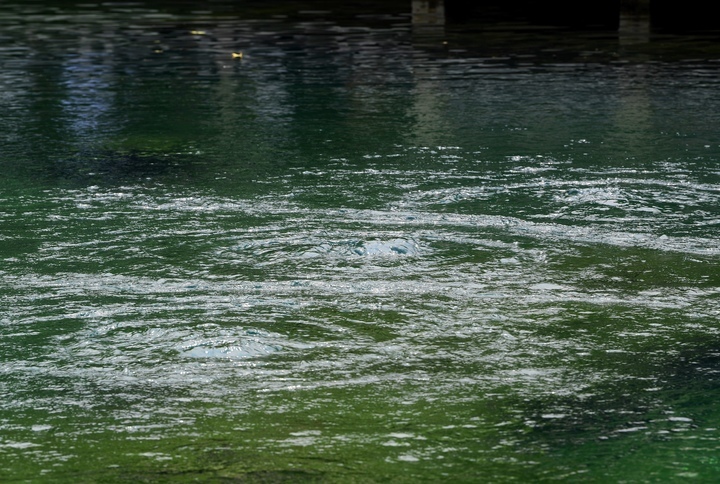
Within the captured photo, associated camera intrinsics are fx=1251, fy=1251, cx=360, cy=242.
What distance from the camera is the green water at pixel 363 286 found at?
3670 millimetres

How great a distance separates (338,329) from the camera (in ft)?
15.5

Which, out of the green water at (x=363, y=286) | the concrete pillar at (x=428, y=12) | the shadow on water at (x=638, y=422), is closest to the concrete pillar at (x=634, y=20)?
the concrete pillar at (x=428, y=12)

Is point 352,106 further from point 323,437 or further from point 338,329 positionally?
point 323,437

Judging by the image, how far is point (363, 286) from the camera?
17.3ft

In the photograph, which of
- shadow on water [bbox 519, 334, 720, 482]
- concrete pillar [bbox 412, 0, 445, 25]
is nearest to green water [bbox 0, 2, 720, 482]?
shadow on water [bbox 519, 334, 720, 482]

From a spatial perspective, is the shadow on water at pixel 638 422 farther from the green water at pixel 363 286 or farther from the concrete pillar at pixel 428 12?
the concrete pillar at pixel 428 12

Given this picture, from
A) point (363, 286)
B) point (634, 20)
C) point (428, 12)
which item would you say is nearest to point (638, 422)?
point (363, 286)

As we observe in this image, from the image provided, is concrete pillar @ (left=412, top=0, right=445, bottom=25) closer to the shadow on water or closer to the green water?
the green water

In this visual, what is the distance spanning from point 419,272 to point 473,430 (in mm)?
1795

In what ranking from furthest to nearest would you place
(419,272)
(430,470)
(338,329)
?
(419,272)
(338,329)
(430,470)

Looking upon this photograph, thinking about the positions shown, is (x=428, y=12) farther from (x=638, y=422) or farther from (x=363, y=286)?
(x=638, y=422)

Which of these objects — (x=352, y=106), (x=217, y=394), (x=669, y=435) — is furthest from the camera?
(x=352, y=106)

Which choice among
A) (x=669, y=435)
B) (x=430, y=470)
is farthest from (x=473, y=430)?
(x=669, y=435)

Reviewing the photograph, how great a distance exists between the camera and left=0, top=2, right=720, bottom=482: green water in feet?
12.0
